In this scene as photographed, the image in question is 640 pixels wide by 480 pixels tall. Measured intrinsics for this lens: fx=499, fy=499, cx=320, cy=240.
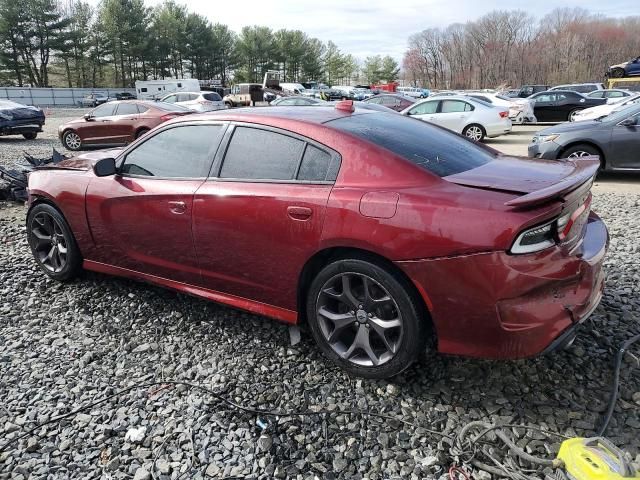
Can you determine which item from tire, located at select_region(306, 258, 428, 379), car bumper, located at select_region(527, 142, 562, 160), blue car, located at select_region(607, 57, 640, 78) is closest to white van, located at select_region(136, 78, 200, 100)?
blue car, located at select_region(607, 57, 640, 78)

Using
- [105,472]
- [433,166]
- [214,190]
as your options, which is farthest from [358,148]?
[105,472]

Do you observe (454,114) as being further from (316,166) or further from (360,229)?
(360,229)

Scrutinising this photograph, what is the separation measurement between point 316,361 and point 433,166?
1.34m

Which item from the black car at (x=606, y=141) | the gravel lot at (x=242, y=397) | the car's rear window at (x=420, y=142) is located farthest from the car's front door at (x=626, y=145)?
the car's rear window at (x=420, y=142)

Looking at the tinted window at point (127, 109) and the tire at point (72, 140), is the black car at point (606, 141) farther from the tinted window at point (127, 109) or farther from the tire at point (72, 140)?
the tire at point (72, 140)

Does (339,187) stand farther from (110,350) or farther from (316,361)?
(110,350)

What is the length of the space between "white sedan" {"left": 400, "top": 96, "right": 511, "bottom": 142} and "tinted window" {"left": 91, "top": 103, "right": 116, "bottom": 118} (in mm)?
8361

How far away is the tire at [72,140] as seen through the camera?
558 inches

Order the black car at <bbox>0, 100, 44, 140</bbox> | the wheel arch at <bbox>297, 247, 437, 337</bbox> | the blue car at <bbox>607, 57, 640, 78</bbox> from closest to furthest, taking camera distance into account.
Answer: the wheel arch at <bbox>297, 247, 437, 337</bbox> → the black car at <bbox>0, 100, 44, 140</bbox> → the blue car at <bbox>607, 57, 640, 78</bbox>

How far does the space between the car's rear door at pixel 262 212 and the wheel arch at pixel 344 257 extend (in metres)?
0.04

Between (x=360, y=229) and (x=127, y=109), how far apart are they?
41.6ft

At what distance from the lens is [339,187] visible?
2662 mm

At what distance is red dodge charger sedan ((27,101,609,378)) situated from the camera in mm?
2303

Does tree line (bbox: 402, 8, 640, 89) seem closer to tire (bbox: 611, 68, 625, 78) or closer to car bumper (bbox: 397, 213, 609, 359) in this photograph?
tire (bbox: 611, 68, 625, 78)
